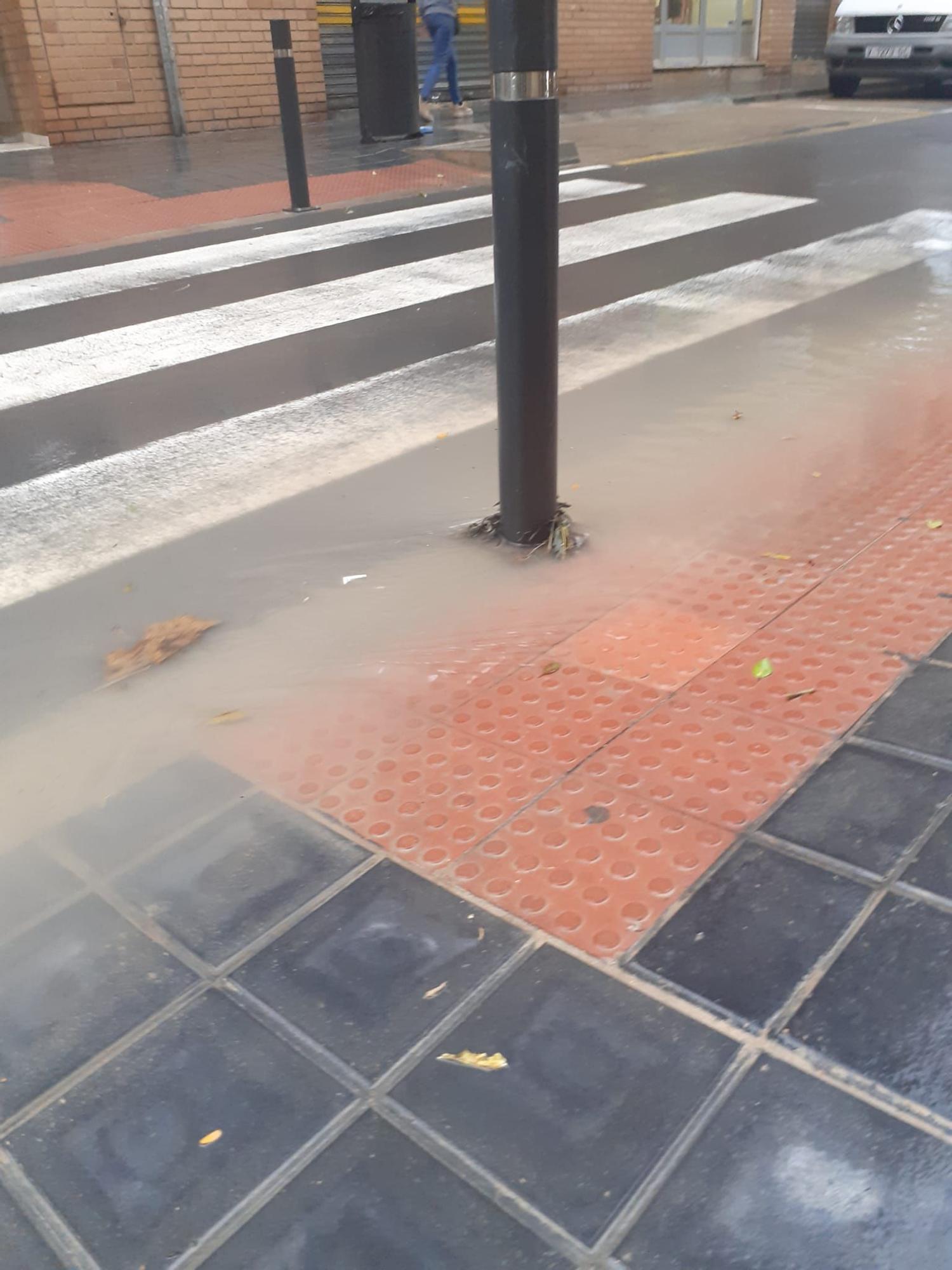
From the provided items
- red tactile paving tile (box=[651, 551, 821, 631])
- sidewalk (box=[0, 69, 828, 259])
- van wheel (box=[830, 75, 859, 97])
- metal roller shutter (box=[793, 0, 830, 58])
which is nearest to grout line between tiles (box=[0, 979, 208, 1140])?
red tactile paving tile (box=[651, 551, 821, 631])

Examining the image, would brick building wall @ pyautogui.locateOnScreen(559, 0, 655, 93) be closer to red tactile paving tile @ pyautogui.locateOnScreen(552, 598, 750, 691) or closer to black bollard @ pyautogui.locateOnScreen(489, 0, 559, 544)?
black bollard @ pyautogui.locateOnScreen(489, 0, 559, 544)

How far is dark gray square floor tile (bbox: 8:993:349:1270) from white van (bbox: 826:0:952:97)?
751 inches

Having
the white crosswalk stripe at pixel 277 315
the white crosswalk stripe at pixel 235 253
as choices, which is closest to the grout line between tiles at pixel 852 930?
the white crosswalk stripe at pixel 277 315

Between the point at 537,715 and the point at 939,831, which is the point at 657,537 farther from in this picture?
the point at 939,831

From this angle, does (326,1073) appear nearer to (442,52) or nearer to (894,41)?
(442,52)

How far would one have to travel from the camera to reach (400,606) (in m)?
3.26

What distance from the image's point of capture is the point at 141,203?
32.3 ft

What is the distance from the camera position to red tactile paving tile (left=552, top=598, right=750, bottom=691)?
9.21ft

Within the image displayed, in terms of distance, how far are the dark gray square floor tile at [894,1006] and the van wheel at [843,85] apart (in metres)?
19.7

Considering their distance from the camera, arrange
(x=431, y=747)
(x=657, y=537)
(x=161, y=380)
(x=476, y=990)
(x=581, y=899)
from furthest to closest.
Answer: (x=161, y=380)
(x=657, y=537)
(x=431, y=747)
(x=581, y=899)
(x=476, y=990)

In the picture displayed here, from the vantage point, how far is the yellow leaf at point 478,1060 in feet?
5.71

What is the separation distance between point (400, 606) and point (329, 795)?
0.95 m

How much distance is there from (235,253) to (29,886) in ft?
21.6

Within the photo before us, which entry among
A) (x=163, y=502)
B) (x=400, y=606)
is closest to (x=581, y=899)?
(x=400, y=606)
